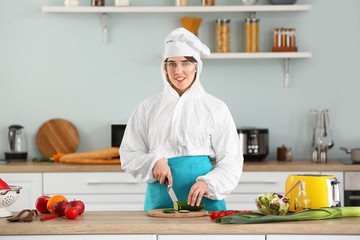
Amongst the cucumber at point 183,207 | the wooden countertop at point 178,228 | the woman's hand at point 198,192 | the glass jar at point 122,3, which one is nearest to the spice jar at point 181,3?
the glass jar at point 122,3

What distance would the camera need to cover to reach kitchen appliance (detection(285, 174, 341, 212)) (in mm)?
2293

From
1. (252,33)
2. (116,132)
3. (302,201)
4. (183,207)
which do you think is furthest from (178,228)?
(252,33)

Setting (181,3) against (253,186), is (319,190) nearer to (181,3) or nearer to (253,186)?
(253,186)

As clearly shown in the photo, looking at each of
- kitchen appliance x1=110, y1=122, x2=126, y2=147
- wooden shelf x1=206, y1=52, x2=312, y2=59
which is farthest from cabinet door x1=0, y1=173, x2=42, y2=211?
wooden shelf x1=206, y1=52, x2=312, y2=59

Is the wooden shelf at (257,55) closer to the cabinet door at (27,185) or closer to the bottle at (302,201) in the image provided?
the cabinet door at (27,185)

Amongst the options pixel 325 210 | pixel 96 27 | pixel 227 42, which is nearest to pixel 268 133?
pixel 227 42

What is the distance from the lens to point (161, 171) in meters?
2.52

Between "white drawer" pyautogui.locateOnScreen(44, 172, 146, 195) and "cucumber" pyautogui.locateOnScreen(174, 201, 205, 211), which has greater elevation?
"cucumber" pyautogui.locateOnScreen(174, 201, 205, 211)

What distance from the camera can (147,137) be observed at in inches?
108

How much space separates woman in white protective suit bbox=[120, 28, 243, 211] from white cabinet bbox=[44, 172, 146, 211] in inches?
49.0

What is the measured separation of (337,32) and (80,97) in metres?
2.02

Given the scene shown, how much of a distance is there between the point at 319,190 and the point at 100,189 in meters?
1.97

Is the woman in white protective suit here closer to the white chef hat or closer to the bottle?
the white chef hat

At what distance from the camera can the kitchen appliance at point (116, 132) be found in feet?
14.1
